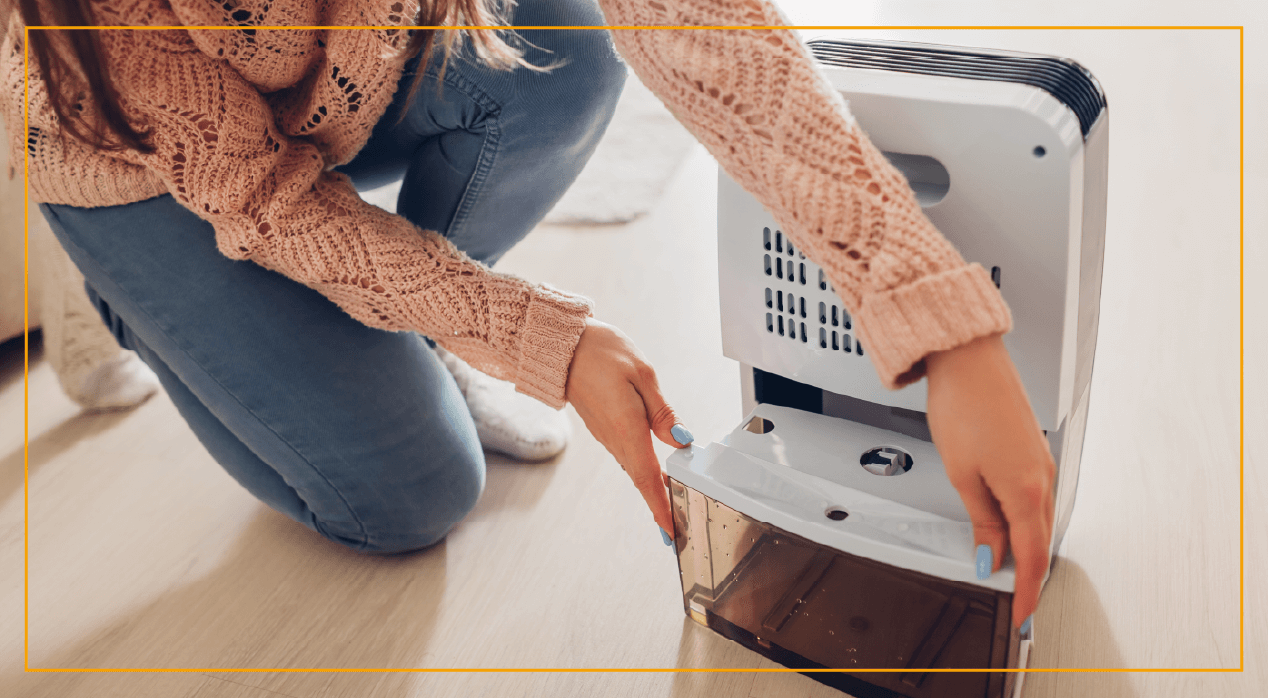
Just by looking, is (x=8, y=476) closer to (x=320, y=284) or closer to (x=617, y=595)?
(x=320, y=284)

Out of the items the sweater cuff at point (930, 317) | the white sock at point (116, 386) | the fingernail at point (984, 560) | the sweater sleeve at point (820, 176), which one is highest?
the sweater sleeve at point (820, 176)

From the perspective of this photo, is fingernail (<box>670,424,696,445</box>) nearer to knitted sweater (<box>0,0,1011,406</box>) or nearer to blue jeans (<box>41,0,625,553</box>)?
knitted sweater (<box>0,0,1011,406</box>)

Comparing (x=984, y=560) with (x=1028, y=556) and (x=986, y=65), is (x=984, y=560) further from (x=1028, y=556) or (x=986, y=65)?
(x=986, y=65)

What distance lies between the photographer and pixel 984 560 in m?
0.54

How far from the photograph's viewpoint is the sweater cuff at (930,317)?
0.46 meters

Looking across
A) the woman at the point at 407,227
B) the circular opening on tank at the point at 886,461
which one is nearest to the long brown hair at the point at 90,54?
the woman at the point at 407,227

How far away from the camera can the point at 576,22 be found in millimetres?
894

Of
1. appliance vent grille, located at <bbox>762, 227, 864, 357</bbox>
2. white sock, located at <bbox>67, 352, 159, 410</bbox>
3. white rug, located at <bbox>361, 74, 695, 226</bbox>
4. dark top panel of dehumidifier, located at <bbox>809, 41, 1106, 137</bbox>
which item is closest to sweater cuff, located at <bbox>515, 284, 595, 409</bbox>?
appliance vent grille, located at <bbox>762, 227, 864, 357</bbox>

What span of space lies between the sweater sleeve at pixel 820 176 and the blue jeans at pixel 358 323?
1.06ft

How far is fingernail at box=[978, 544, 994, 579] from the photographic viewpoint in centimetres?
54

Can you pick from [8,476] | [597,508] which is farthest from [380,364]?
[8,476]

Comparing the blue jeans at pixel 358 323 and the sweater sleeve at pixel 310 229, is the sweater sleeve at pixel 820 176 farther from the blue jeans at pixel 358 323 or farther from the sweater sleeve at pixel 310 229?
the blue jeans at pixel 358 323

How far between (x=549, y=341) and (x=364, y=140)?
0.79ft

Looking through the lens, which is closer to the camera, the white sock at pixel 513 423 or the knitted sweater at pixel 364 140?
the knitted sweater at pixel 364 140
